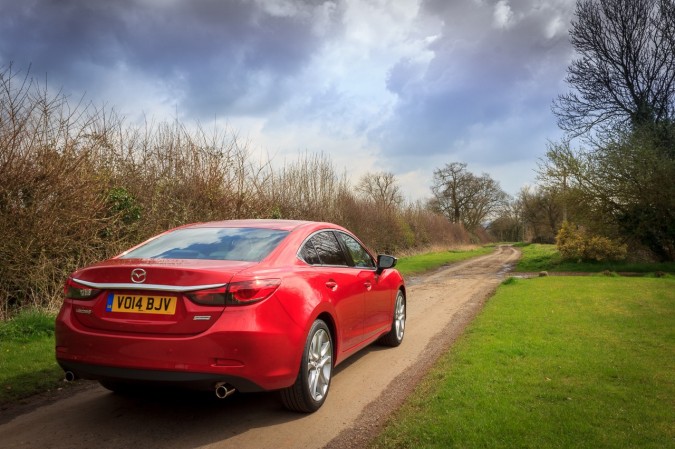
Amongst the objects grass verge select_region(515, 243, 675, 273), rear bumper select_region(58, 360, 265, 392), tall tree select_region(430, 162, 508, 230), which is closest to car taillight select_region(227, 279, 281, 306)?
rear bumper select_region(58, 360, 265, 392)

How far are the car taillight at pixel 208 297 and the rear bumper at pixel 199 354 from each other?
0.13 m

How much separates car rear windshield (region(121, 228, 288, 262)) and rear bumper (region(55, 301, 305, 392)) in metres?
0.69

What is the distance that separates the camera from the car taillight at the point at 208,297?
3438 millimetres

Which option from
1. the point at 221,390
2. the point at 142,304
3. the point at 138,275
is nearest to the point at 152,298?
the point at 142,304

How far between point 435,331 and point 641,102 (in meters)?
23.2

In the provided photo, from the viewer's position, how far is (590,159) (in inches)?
896

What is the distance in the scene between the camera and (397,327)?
22.3 feet

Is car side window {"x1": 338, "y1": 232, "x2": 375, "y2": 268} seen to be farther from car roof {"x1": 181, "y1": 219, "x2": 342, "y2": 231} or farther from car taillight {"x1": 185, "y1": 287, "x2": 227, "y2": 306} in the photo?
car taillight {"x1": 185, "y1": 287, "x2": 227, "y2": 306}

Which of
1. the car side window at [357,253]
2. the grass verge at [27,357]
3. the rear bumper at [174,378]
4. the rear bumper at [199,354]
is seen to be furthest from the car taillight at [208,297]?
the grass verge at [27,357]

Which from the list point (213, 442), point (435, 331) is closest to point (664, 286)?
point (435, 331)

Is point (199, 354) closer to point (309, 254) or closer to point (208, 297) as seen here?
point (208, 297)

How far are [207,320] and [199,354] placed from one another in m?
0.24

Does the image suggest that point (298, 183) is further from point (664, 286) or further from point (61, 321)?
point (61, 321)

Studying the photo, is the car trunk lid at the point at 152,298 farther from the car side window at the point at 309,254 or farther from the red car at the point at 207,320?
the car side window at the point at 309,254
